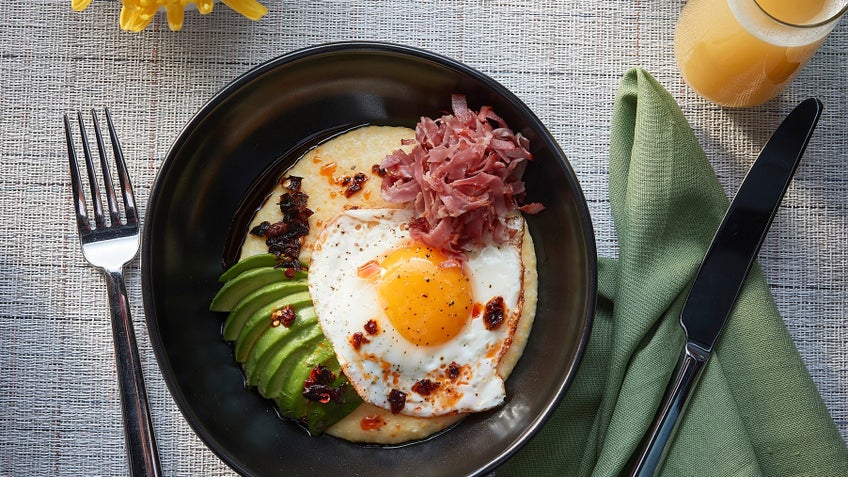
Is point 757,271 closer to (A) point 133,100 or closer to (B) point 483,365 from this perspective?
(B) point 483,365

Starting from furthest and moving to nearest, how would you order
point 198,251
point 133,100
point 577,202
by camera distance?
point 133,100
point 198,251
point 577,202

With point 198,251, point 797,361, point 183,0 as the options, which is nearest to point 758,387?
point 797,361

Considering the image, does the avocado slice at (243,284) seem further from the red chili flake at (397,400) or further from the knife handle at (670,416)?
the knife handle at (670,416)

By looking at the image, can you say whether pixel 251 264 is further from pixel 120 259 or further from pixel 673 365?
pixel 673 365

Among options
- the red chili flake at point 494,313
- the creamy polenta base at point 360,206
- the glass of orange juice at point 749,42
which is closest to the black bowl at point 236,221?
the creamy polenta base at point 360,206

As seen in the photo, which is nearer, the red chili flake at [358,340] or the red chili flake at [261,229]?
the red chili flake at [358,340]

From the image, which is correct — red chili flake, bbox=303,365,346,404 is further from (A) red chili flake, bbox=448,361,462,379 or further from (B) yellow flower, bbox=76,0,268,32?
(B) yellow flower, bbox=76,0,268,32
